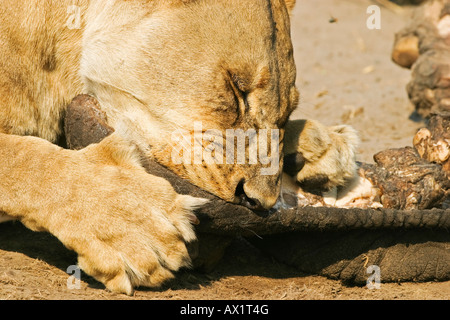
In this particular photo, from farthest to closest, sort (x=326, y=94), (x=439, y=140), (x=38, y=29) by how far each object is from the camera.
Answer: (x=326, y=94), (x=439, y=140), (x=38, y=29)

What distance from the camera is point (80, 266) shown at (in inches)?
107

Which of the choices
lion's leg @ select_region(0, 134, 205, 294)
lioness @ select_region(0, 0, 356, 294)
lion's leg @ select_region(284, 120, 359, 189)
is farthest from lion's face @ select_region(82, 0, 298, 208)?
lion's leg @ select_region(284, 120, 359, 189)

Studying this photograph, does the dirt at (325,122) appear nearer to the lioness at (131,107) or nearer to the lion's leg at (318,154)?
the lioness at (131,107)

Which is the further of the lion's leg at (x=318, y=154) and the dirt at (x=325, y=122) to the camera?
the lion's leg at (x=318, y=154)

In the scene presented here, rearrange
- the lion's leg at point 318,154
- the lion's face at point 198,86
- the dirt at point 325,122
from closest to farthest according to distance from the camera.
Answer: the dirt at point 325,122
the lion's face at point 198,86
the lion's leg at point 318,154

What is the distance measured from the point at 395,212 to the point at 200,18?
3.87 feet

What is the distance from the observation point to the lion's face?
9.78 feet

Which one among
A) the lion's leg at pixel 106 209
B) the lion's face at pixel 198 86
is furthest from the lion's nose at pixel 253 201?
the lion's leg at pixel 106 209

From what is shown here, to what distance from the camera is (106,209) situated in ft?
8.91

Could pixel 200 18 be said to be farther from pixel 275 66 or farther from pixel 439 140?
pixel 439 140

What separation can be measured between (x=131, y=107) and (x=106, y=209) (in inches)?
23.0

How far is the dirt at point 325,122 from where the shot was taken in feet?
9.33

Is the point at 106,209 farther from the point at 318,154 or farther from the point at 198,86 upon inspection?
the point at 318,154

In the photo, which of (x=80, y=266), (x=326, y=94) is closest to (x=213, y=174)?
(x=80, y=266)
